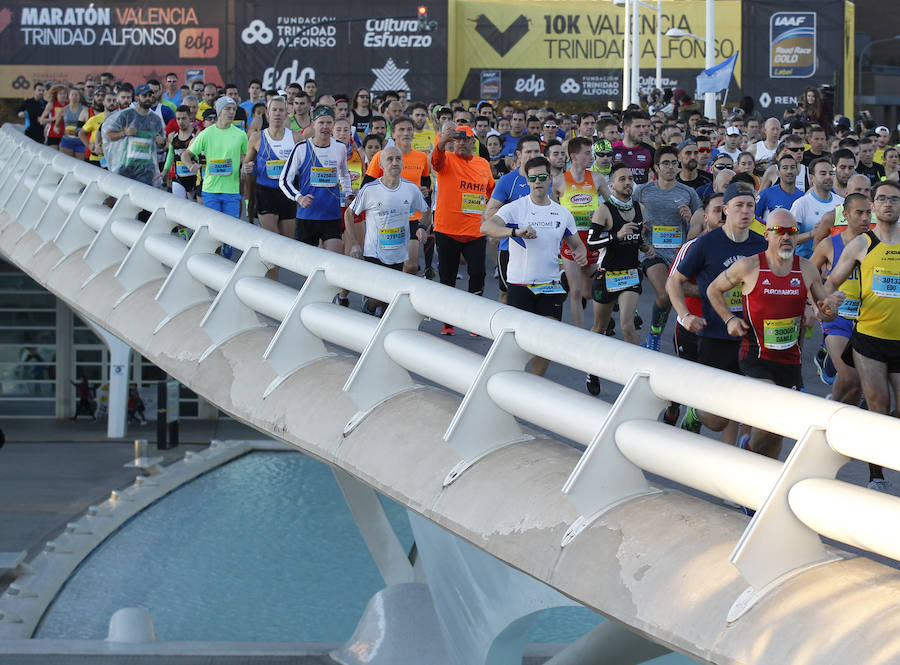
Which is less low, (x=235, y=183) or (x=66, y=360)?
(x=235, y=183)

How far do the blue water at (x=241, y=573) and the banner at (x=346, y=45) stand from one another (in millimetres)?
19431

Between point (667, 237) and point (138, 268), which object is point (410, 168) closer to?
point (667, 237)

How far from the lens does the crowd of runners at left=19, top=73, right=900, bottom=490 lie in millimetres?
8422

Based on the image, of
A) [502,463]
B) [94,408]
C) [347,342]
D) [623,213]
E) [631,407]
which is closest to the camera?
[631,407]

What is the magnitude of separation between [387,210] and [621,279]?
214 centimetres

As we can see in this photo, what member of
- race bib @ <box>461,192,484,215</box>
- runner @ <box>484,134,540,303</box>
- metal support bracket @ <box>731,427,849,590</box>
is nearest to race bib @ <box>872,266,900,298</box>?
runner @ <box>484,134,540,303</box>

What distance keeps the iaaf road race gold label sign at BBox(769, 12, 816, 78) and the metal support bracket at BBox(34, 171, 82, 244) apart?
33.2 meters

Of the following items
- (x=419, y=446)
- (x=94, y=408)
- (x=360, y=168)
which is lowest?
(x=94, y=408)

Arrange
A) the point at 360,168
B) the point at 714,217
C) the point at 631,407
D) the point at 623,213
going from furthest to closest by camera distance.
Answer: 1. the point at 360,168
2. the point at 623,213
3. the point at 714,217
4. the point at 631,407

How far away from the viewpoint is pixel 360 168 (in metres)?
15.4

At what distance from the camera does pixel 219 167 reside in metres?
13.9

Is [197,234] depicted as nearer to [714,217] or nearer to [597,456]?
[714,217]

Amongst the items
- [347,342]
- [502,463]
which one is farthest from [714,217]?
[502,463]

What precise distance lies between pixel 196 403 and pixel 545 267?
2745 cm
